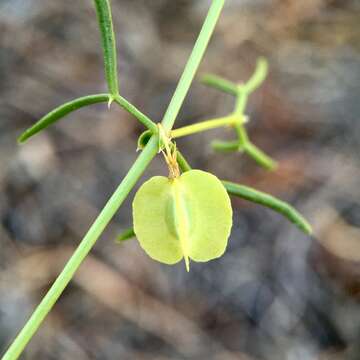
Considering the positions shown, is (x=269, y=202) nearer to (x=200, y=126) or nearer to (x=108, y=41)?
(x=200, y=126)

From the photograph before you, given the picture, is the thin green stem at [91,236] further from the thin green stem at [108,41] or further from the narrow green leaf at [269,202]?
the narrow green leaf at [269,202]

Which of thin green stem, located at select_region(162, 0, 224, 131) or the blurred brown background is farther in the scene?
the blurred brown background

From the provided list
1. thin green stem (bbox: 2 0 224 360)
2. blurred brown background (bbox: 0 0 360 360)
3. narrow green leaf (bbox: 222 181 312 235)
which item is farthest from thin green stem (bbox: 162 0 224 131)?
blurred brown background (bbox: 0 0 360 360)

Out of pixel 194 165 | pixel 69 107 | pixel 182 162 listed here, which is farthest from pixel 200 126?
pixel 194 165

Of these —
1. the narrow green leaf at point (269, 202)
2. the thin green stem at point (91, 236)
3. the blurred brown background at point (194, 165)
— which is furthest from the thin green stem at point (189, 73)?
the blurred brown background at point (194, 165)

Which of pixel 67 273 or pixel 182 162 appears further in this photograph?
pixel 182 162

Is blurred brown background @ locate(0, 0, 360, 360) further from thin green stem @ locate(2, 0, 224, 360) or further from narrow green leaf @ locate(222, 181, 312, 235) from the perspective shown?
thin green stem @ locate(2, 0, 224, 360)

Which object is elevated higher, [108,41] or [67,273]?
[108,41]
